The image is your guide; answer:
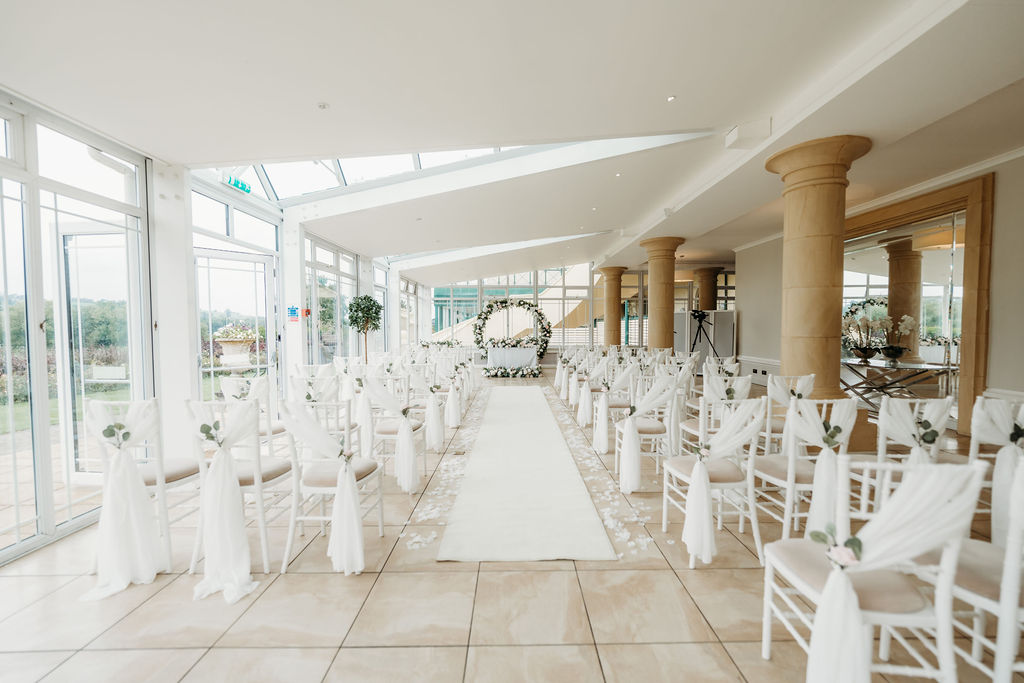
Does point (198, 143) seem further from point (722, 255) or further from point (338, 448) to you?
point (722, 255)

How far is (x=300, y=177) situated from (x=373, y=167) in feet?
3.89

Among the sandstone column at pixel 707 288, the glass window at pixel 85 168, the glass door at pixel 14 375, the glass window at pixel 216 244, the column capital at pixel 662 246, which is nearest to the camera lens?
the glass door at pixel 14 375

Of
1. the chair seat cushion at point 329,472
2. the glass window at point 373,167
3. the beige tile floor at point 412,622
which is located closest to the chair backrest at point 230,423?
the chair seat cushion at point 329,472

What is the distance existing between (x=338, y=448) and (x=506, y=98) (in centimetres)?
290

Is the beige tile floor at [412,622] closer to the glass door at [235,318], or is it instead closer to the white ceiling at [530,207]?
the glass door at [235,318]

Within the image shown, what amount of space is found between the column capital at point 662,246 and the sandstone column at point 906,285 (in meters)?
3.64

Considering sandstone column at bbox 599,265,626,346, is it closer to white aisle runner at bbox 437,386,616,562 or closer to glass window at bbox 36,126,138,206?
white aisle runner at bbox 437,386,616,562

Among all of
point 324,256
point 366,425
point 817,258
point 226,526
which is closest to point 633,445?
point 366,425

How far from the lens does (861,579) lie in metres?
1.60

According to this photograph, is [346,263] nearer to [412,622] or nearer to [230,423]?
[230,423]

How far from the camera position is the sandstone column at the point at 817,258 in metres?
4.38

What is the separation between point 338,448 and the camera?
2.66 m

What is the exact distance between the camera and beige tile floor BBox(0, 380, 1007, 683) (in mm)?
1852

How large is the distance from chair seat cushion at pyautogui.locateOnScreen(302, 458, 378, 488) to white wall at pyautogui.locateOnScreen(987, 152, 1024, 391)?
23.2ft
